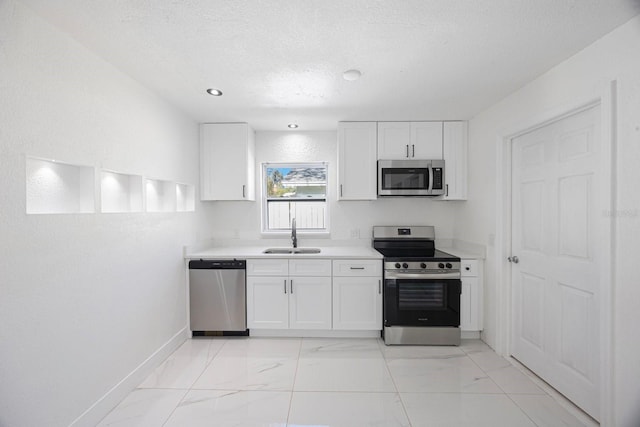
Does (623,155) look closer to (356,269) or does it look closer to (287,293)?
(356,269)

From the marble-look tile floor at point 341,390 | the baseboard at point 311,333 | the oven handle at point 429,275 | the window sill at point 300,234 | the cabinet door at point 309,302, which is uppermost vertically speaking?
the window sill at point 300,234

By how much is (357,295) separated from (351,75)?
6.99 ft

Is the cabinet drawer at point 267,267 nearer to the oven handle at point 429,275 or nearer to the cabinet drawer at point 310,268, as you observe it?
the cabinet drawer at point 310,268

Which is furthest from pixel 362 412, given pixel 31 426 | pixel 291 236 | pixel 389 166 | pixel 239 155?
pixel 239 155

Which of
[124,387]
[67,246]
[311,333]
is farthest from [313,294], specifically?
[67,246]

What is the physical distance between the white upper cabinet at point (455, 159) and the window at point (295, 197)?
1506mm

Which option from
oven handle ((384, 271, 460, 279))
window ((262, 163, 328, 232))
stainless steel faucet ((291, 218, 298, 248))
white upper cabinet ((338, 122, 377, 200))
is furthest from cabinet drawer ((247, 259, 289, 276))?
oven handle ((384, 271, 460, 279))

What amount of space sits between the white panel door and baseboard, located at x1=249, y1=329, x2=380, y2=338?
4.55ft

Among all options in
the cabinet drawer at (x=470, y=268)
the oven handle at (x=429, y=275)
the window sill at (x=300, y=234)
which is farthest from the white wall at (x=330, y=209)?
the oven handle at (x=429, y=275)

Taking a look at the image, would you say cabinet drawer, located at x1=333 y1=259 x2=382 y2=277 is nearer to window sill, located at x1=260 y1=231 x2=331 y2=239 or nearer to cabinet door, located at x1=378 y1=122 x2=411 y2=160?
window sill, located at x1=260 y1=231 x2=331 y2=239

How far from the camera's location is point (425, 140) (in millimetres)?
3250

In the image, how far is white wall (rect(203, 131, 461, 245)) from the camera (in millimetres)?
3609

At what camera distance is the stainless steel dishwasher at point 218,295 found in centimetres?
300

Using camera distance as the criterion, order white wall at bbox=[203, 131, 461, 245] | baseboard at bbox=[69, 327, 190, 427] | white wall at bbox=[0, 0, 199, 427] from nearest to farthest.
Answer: white wall at bbox=[0, 0, 199, 427] → baseboard at bbox=[69, 327, 190, 427] → white wall at bbox=[203, 131, 461, 245]
